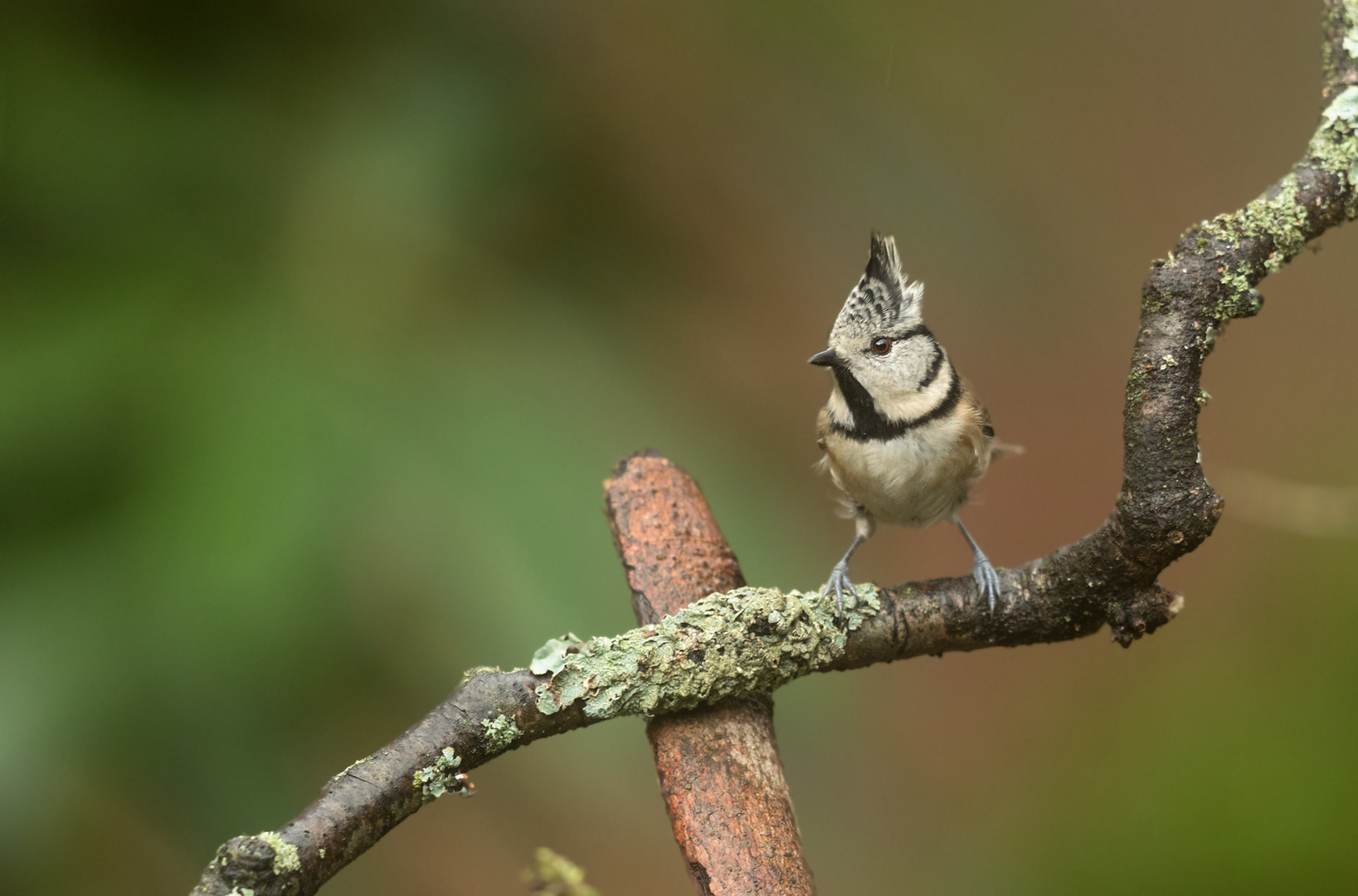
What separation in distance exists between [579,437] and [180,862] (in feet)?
4.20

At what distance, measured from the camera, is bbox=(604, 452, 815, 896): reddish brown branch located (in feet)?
4.22

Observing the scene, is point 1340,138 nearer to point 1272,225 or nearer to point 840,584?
point 1272,225

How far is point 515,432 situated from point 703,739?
1.14 meters

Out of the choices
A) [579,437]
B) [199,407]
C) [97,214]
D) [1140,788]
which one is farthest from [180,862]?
[1140,788]

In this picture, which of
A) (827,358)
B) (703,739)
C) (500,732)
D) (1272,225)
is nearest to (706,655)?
(703,739)

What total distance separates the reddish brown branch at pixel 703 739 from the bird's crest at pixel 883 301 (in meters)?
0.39

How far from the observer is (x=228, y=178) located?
2.50 meters

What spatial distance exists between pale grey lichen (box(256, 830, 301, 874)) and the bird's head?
106 cm

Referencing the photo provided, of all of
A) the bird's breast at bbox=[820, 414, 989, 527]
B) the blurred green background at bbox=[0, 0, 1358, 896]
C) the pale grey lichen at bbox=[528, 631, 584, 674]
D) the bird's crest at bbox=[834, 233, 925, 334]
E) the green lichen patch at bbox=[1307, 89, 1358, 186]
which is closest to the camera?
the pale grey lichen at bbox=[528, 631, 584, 674]

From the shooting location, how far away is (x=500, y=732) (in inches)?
50.5

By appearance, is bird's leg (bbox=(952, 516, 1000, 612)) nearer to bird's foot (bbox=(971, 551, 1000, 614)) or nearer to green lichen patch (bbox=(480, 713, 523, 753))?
bird's foot (bbox=(971, 551, 1000, 614))

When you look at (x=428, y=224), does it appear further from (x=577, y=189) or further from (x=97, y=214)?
(x=97, y=214)

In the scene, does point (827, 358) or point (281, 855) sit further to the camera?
point (827, 358)

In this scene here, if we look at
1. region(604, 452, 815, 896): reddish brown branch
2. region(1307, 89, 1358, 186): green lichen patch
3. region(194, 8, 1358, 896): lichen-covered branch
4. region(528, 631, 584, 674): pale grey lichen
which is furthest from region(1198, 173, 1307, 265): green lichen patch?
region(528, 631, 584, 674): pale grey lichen
